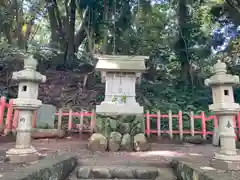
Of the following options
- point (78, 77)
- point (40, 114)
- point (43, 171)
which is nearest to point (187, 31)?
point (78, 77)

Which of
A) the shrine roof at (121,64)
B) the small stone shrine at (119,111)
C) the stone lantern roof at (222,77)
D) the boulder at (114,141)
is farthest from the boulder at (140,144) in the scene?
the stone lantern roof at (222,77)

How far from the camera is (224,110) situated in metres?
3.21

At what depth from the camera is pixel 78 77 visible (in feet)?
41.0

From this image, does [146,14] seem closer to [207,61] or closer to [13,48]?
[207,61]

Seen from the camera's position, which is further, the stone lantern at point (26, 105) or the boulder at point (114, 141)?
the boulder at point (114, 141)

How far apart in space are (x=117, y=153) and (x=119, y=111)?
4.26 ft

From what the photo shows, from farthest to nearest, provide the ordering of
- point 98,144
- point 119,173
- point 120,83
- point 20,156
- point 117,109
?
point 120,83, point 117,109, point 98,144, point 119,173, point 20,156

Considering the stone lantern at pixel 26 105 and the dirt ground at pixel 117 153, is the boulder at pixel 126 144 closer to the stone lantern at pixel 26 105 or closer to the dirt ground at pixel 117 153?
the dirt ground at pixel 117 153

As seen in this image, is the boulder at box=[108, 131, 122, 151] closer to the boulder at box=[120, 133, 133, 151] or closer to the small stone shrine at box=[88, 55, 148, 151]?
the small stone shrine at box=[88, 55, 148, 151]

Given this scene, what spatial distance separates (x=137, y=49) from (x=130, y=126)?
630 centimetres

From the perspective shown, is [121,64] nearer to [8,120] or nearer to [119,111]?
[119,111]

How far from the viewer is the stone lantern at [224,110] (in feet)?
10.1

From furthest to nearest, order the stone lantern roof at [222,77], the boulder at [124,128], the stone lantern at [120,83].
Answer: the stone lantern at [120,83] < the boulder at [124,128] < the stone lantern roof at [222,77]

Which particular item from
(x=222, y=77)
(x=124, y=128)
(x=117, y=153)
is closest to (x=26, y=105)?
(x=117, y=153)
